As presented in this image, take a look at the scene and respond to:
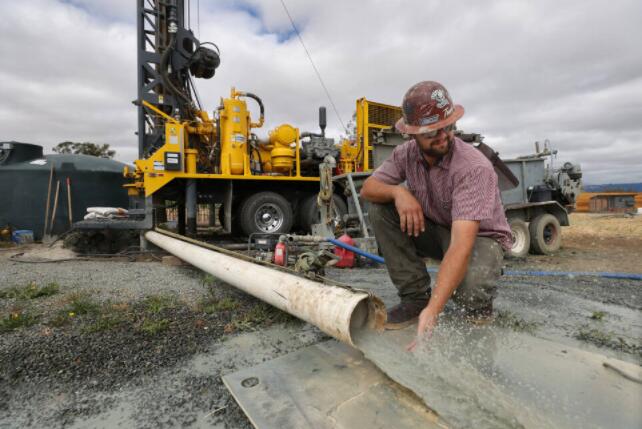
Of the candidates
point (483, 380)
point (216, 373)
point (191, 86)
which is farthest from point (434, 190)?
point (191, 86)

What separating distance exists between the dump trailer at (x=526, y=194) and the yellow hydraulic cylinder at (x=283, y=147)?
1119 mm

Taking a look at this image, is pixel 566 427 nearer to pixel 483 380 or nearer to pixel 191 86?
pixel 483 380

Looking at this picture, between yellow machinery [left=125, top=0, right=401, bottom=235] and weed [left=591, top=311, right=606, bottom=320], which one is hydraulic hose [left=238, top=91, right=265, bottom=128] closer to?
yellow machinery [left=125, top=0, right=401, bottom=235]

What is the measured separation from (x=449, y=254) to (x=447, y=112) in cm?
62

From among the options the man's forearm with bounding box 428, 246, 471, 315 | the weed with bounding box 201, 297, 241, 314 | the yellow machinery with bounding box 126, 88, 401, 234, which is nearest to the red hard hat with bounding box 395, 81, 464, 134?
the man's forearm with bounding box 428, 246, 471, 315

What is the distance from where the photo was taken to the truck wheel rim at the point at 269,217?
19.5 feet

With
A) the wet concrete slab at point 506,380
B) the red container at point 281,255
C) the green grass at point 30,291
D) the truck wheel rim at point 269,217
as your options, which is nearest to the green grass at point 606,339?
the wet concrete slab at point 506,380

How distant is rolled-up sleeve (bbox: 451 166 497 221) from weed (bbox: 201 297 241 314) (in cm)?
160

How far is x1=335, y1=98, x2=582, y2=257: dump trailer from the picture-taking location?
5.08 meters

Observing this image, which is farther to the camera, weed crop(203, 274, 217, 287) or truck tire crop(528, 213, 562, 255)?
truck tire crop(528, 213, 562, 255)

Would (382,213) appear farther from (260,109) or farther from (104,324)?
(260,109)

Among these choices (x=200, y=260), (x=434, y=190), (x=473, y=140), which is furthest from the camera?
(x=473, y=140)

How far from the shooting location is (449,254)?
1334 millimetres

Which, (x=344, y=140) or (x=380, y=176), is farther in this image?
(x=344, y=140)
